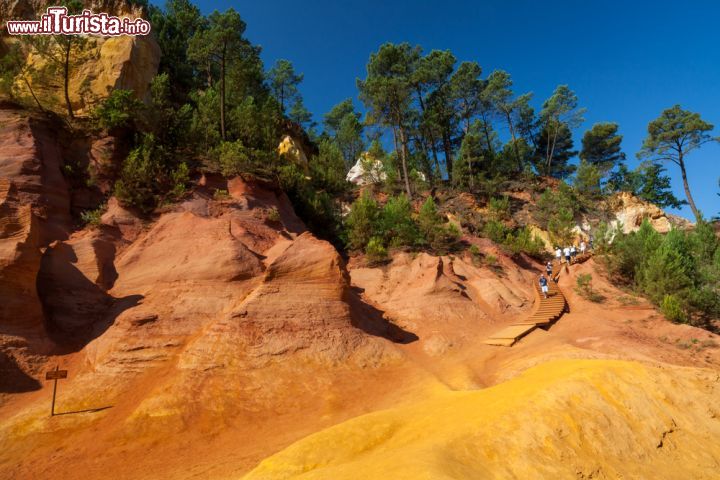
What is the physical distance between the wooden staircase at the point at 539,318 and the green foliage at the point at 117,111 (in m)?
21.9

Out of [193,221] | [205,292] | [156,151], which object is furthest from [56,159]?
[205,292]

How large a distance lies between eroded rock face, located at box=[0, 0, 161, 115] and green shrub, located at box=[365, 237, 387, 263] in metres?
18.1

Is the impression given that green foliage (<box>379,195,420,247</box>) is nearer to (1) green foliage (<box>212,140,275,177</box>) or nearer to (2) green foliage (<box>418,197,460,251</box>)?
(2) green foliage (<box>418,197,460,251</box>)

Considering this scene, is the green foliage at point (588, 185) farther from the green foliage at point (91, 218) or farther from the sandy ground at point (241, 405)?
the green foliage at point (91, 218)

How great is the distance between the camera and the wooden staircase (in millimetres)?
15961

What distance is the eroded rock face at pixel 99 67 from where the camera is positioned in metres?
19.4

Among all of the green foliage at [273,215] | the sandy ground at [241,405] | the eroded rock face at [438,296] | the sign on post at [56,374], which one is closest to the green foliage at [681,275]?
the sandy ground at [241,405]

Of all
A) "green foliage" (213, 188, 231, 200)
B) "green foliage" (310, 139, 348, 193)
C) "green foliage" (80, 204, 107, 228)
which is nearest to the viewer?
"green foliage" (80, 204, 107, 228)

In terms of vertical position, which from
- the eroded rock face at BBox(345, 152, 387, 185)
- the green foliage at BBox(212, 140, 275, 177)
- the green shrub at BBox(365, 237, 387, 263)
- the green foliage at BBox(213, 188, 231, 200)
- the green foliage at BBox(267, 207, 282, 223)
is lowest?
the green shrub at BBox(365, 237, 387, 263)

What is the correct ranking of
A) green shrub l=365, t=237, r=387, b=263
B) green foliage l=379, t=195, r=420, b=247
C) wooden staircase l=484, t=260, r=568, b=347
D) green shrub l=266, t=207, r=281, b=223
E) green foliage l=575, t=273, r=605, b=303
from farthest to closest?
green foliage l=379, t=195, r=420, b=247 < green shrub l=365, t=237, r=387, b=263 < green foliage l=575, t=273, r=605, b=303 < green shrub l=266, t=207, r=281, b=223 < wooden staircase l=484, t=260, r=568, b=347

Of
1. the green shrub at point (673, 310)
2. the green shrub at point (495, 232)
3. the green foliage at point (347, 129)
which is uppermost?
the green foliage at point (347, 129)

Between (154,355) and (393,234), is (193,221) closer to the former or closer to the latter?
(154,355)

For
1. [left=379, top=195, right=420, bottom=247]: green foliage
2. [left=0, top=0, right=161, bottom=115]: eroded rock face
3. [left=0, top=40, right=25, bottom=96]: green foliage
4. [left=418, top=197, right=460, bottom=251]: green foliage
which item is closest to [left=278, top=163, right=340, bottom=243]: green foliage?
[left=379, top=195, right=420, bottom=247]: green foliage

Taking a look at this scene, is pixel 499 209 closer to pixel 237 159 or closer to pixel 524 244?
pixel 524 244
